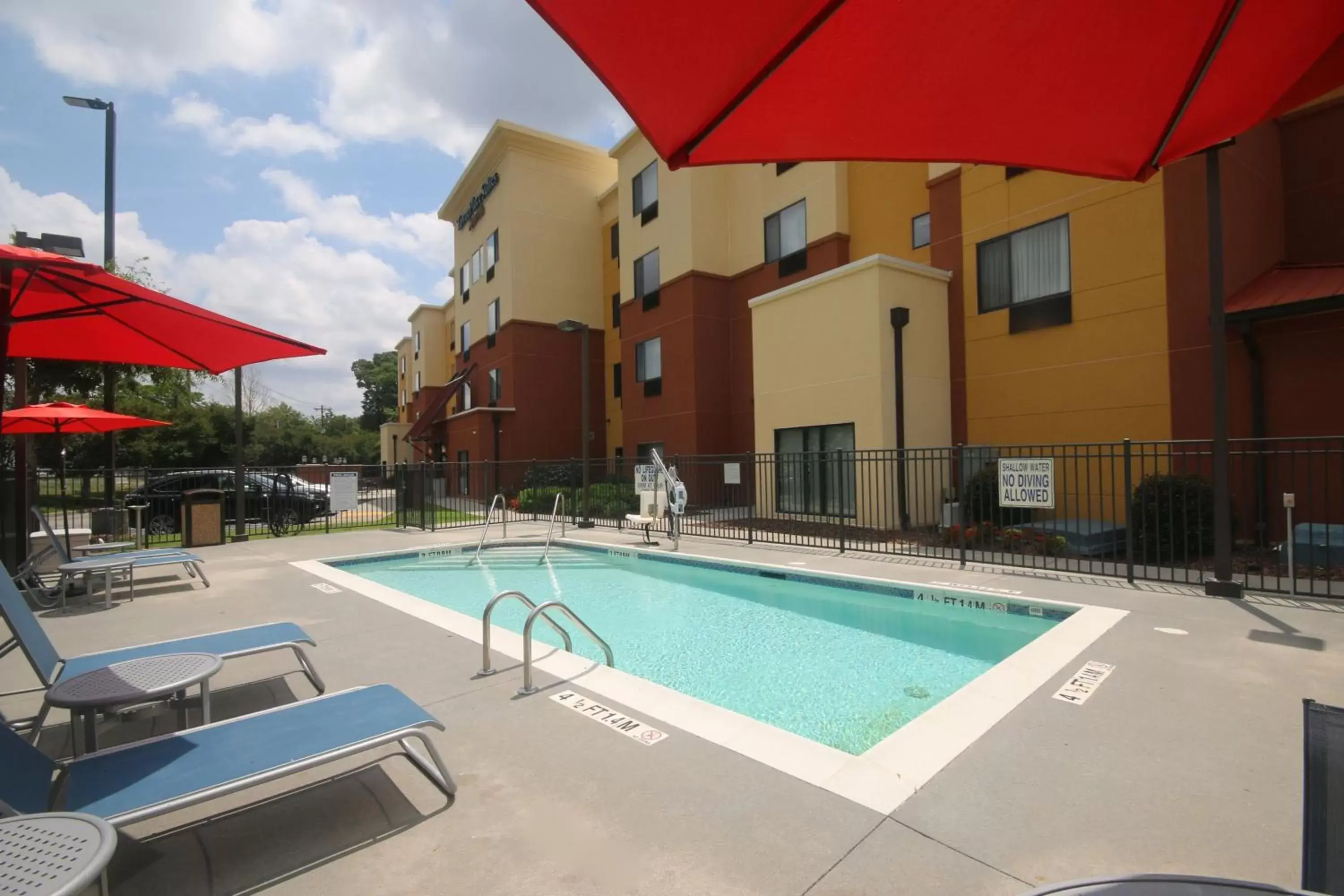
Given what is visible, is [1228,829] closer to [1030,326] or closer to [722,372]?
[1030,326]

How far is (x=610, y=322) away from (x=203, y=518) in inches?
676

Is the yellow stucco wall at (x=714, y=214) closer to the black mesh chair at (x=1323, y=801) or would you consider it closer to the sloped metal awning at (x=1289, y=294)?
the sloped metal awning at (x=1289, y=294)

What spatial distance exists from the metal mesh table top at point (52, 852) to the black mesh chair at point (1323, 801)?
117 inches

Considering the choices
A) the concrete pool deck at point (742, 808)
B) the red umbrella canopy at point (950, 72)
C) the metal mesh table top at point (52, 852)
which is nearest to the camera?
the metal mesh table top at point (52, 852)

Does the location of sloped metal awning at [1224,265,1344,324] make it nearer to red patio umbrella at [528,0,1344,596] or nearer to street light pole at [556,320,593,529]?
red patio umbrella at [528,0,1344,596]

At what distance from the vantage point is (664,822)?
271cm

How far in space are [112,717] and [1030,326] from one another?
47.8 feet

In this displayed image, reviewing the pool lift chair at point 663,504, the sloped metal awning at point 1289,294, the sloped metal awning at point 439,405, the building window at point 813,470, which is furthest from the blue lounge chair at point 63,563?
the sloped metal awning at point 439,405

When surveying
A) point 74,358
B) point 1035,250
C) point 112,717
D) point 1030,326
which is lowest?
point 112,717

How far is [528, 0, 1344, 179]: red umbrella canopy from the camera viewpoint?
1993 mm

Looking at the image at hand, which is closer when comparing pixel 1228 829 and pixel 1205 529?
pixel 1228 829

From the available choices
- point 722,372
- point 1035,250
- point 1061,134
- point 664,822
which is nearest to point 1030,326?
point 1035,250

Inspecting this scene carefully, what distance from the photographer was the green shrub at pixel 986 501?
11.3 meters

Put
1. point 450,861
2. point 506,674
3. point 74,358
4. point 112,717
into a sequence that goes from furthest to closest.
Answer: point 74,358 → point 506,674 → point 112,717 → point 450,861
